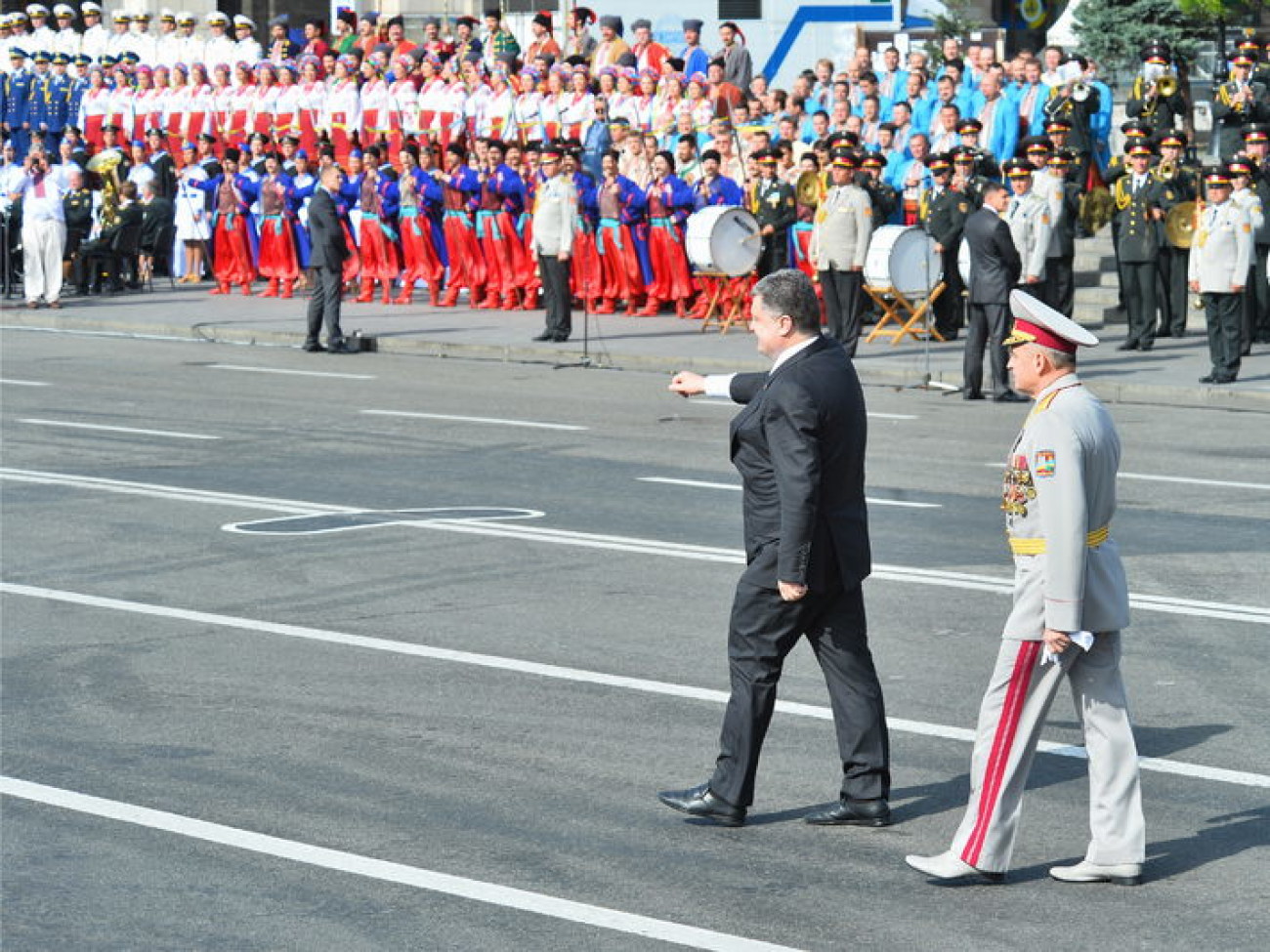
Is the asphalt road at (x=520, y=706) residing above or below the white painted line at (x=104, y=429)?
below

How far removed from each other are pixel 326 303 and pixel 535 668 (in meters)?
16.1

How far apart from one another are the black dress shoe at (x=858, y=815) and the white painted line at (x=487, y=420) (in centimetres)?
1095

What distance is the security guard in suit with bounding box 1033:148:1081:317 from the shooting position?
2344 centimetres

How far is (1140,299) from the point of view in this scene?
948 inches

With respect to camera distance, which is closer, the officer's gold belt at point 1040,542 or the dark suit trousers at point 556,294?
the officer's gold belt at point 1040,542

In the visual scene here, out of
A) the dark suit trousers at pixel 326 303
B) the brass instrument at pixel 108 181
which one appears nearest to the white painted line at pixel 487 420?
the dark suit trousers at pixel 326 303

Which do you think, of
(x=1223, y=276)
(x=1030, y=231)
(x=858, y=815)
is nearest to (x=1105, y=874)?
(x=858, y=815)

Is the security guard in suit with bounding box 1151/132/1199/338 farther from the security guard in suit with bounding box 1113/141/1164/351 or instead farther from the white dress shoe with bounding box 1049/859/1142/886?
the white dress shoe with bounding box 1049/859/1142/886

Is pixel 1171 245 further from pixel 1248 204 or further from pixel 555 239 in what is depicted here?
pixel 555 239

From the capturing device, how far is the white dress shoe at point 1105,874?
693 cm

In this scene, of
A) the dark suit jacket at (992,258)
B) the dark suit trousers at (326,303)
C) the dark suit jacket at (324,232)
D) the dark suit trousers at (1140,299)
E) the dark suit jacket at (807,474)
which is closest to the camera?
the dark suit jacket at (807,474)

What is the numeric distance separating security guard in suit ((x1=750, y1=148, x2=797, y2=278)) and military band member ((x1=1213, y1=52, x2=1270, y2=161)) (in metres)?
5.69

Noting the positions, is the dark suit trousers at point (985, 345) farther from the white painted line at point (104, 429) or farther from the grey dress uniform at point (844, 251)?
the white painted line at point (104, 429)

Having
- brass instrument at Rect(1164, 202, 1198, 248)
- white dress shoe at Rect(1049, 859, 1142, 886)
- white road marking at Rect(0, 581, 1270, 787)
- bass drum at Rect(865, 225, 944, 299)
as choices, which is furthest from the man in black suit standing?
brass instrument at Rect(1164, 202, 1198, 248)
